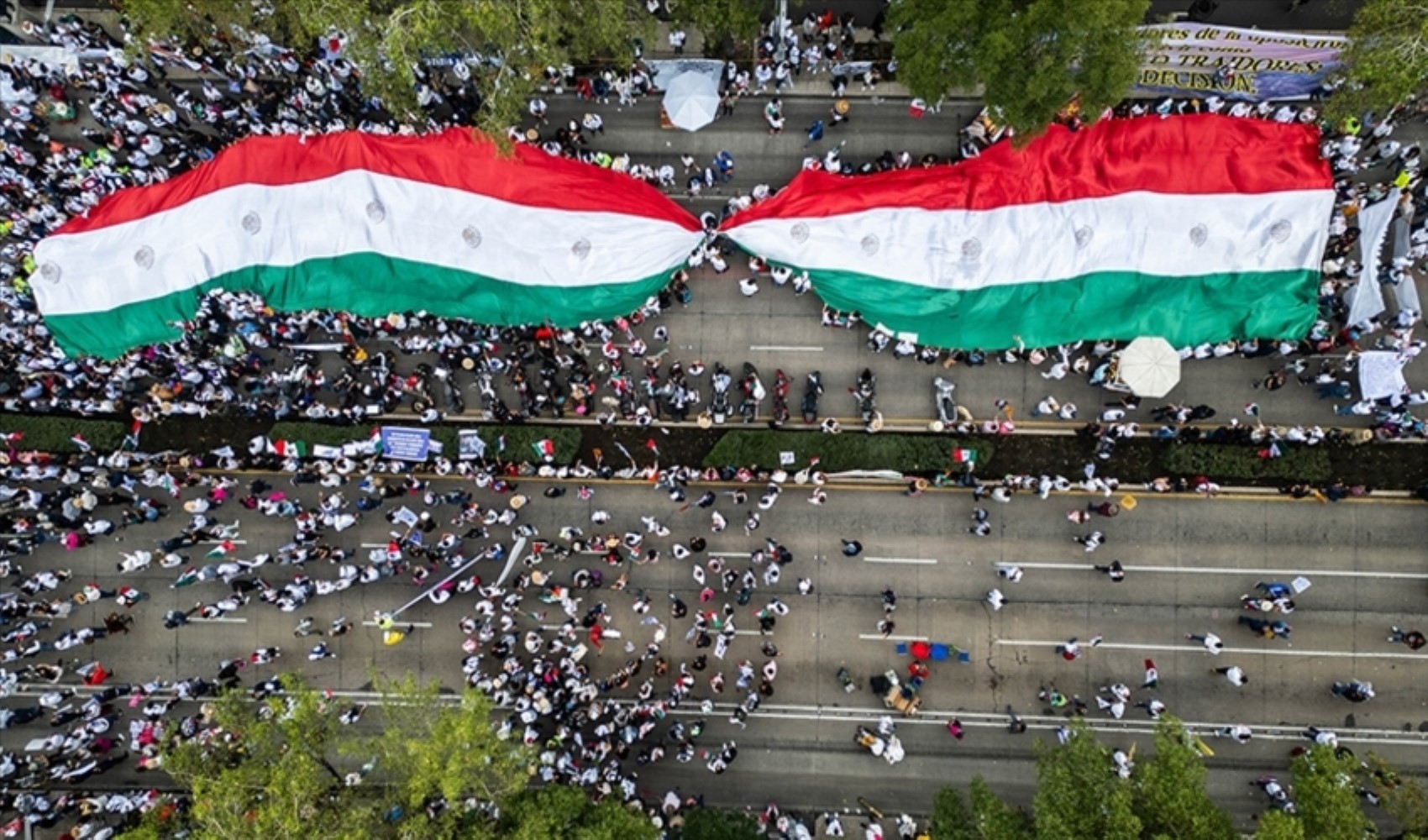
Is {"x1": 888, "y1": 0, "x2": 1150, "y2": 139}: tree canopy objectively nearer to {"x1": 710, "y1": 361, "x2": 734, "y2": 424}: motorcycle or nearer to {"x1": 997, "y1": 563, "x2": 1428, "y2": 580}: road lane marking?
{"x1": 710, "y1": 361, "x2": 734, "y2": 424}: motorcycle

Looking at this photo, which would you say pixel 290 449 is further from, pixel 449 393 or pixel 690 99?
pixel 690 99

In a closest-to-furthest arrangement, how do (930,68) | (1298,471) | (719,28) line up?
1. (930,68)
2. (719,28)
3. (1298,471)

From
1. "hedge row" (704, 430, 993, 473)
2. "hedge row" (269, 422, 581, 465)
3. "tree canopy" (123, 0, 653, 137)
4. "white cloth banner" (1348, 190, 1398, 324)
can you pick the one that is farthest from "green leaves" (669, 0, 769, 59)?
A: "white cloth banner" (1348, 190, 1398, 324)

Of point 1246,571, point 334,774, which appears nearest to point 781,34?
point 1246,571

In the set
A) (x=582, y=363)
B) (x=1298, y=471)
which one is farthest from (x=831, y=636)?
(x=1298, y=471)

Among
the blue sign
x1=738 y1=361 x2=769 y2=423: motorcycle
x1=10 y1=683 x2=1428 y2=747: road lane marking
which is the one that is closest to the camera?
x1=10 y1=683 x2=1428 y2=747: road lane marking

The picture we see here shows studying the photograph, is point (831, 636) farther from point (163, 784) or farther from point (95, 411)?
point (95, 411)
